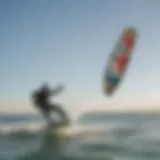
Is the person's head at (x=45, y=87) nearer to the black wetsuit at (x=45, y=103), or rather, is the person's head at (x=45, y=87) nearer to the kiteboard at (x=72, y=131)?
the black wetsuit at (x=45, y=103)

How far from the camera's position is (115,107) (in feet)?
5.51

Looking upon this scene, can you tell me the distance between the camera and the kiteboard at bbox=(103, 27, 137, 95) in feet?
5.49

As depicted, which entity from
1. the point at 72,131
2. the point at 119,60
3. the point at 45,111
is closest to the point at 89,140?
the point at 72,131

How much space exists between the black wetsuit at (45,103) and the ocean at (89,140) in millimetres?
47

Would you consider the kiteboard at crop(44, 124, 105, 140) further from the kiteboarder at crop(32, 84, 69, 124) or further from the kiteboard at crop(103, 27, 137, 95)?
the kiteboard at crop(103, 27, 137, 95)

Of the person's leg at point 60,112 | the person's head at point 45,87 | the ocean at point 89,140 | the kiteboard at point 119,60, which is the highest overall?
the kiteboard at point 119,60

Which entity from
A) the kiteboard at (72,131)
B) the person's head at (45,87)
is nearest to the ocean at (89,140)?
the kiteboard at (72,131)

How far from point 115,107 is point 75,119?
0.64 feet

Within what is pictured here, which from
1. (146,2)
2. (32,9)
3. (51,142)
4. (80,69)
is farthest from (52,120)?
(146,2)

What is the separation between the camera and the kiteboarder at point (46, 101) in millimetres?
1654

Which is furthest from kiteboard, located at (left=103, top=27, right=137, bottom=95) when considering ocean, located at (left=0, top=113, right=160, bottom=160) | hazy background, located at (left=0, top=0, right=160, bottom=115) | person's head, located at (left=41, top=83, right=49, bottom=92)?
person's head, located at (left=41, top=83, right=49, bottom=92)

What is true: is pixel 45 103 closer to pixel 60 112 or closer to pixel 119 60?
pixel 60 112

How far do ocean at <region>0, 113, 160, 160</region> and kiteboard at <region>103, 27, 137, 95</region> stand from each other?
0.49 feet

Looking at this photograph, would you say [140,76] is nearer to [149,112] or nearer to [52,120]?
[149,112]
